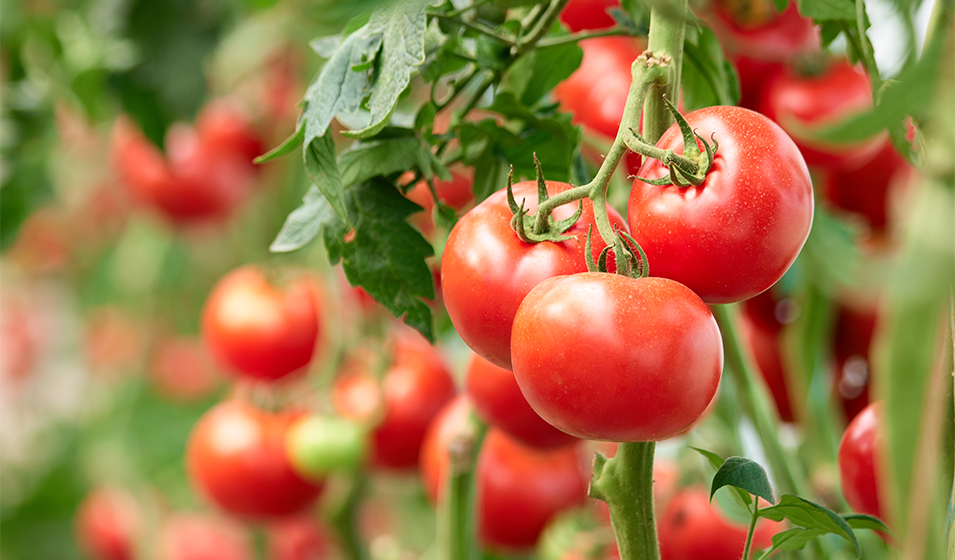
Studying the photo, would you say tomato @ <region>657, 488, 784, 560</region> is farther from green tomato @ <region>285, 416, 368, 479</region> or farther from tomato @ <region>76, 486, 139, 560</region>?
tomato @ <region>76, 486, 139, 560</region>

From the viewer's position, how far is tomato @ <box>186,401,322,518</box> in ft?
2.56

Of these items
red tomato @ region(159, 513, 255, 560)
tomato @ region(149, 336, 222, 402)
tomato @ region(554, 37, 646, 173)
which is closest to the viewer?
tomato @ region(554, 37, 646, 173)

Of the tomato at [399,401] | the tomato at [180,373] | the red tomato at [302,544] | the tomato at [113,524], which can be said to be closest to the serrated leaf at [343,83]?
the tomato at [399,401]

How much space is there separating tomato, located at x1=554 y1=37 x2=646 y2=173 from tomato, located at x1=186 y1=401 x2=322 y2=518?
1.46 feet

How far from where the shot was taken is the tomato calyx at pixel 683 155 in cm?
26

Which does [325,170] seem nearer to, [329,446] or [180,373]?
[329,446]

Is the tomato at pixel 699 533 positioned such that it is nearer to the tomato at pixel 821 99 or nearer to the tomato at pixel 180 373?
the tomato at pixel 821 99

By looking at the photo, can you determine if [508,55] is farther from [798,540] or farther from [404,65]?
[798,540]

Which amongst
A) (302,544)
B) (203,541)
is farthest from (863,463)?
(203,541)

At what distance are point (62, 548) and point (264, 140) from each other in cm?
101

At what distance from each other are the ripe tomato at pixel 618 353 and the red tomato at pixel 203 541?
982 mm

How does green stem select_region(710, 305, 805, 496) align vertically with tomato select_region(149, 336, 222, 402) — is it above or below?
above

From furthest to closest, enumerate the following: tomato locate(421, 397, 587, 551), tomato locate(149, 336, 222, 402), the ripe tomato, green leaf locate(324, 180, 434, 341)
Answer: tomato locate(149, 336, 222, 402) < tomato locate(421, 397, 587, 551) < green leaf locate(324, 180, 434, 341) < the ripe tomato

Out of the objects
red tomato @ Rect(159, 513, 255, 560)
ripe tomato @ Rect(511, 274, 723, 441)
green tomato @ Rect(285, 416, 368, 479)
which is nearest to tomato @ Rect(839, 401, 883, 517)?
ripe tomato @ Rect(511, 274, 723, 441)
